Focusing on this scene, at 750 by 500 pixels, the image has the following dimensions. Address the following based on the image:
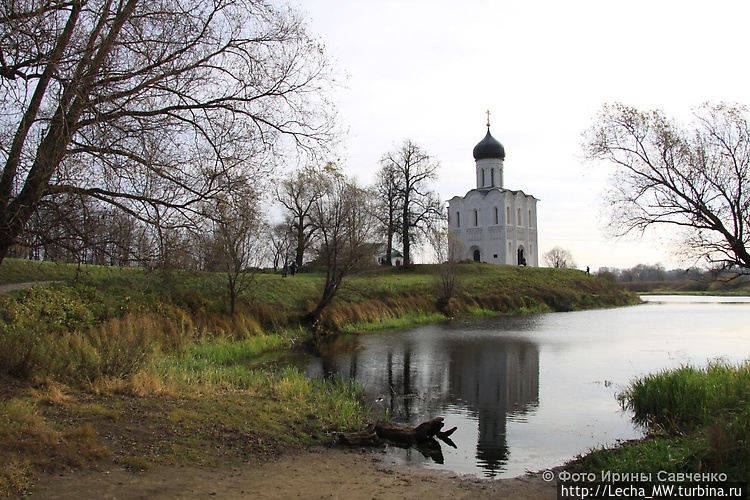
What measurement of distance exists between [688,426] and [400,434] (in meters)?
4.62

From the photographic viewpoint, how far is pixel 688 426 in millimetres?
9789

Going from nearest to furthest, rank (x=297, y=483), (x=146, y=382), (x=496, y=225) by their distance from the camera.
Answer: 1. (x=297, y=483)
2. (x=146, y=382)
3. (x=496, y=225)

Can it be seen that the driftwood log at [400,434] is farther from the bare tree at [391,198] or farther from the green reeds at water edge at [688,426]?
the bare tree at [391,198]

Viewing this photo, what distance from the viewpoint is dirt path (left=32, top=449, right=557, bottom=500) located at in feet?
20.0

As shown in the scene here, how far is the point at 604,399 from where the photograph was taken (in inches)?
529

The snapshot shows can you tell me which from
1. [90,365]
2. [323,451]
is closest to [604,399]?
[323,451]

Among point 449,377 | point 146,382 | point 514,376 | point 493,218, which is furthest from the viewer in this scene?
point 493,218

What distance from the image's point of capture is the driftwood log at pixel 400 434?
9367mm

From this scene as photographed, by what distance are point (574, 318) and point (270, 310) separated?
21.3 meters

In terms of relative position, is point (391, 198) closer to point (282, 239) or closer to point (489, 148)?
point (282, 239)

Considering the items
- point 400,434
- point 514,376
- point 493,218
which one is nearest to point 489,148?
point 493,218

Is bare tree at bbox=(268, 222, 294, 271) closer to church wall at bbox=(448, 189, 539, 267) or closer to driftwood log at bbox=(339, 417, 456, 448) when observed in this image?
church wall at bbox=(448, 189, 539, 267)

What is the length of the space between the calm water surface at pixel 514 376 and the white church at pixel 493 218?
37.6 m

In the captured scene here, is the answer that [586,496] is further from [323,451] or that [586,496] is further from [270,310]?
[270,310]
